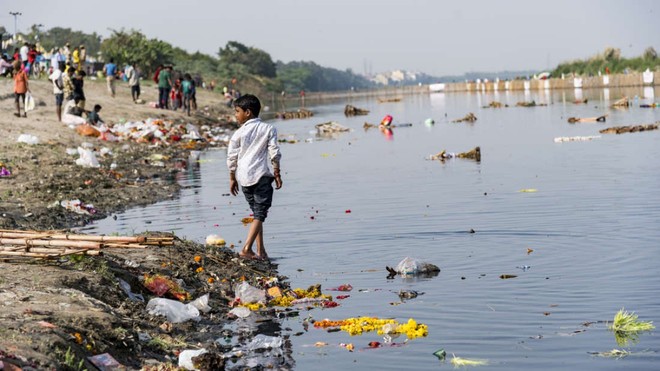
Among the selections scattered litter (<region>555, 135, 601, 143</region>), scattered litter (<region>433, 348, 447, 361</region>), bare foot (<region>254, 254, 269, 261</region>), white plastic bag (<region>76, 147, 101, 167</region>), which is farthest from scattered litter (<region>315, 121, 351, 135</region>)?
scattered litter (<region>433, 348, 447, 361</region>)

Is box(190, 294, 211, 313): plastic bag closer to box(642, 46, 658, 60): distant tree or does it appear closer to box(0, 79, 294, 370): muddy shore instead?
box(0, 79, 294, 370): muddy shore

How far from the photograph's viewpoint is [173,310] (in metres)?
8.42

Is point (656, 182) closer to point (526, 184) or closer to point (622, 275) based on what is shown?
point (526, 184)

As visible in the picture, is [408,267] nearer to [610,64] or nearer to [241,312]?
[241,312]

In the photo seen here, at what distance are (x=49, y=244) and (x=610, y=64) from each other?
9000cm

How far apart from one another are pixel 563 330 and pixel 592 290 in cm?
152

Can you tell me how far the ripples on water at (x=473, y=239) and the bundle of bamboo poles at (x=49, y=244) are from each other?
6.35ft

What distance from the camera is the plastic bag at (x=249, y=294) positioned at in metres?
9.19

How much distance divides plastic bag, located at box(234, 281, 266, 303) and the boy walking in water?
171cm

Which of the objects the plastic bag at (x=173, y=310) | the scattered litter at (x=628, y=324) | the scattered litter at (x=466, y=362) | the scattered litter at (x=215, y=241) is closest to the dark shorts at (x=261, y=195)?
the scattered litter at (x=215, y=241)

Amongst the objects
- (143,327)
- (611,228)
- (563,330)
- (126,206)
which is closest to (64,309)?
(143,327)

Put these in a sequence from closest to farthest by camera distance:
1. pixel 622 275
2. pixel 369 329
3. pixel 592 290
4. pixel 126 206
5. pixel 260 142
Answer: pixel 369 329 < pixel 592 290 < pixel 622 275 < pixel 260 142 < pixel 126 206

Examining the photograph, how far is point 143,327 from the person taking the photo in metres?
7.80

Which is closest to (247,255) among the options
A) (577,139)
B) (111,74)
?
(577,139)
